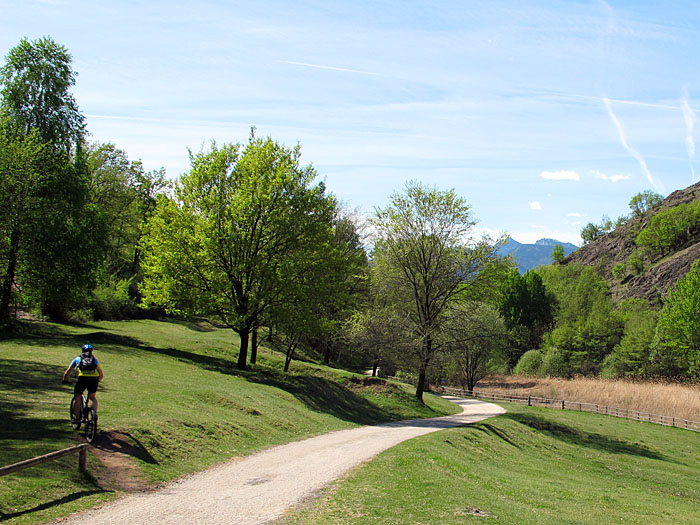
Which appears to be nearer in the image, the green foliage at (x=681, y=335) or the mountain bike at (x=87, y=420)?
the mountain bike at (x=87, y=420)

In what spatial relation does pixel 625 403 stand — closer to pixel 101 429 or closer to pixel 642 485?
pixel 642 485

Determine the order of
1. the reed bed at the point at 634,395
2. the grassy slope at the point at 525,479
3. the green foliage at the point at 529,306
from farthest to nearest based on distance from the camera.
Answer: the green foliage at the point at 529,306 → the reed bed at the point at 634,395 → the grassy slope at the point at 525,479

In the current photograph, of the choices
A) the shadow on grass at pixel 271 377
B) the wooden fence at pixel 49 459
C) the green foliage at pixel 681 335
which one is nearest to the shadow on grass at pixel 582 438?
the shadow on grass at pixel 271 377

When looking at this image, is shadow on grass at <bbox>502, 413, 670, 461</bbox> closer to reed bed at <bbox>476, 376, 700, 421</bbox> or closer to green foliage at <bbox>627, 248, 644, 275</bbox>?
reed bed at <bbox>476, 376, 700, 421</bbox>

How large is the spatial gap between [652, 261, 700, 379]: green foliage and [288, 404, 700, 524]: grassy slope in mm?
44245

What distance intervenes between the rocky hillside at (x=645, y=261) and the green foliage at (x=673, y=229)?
320 centimetres

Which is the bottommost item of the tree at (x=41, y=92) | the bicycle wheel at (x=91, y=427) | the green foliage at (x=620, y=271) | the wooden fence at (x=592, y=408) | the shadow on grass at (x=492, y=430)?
the wooden fence at (x=592, y=408)

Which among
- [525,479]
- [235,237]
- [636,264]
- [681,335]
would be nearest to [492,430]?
[525,479]

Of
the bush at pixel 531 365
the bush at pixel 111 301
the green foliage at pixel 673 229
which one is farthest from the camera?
the green foliage at pixel 673 229

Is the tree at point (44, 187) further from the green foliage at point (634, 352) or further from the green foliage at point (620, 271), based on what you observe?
the green foliage at point (620, 271)

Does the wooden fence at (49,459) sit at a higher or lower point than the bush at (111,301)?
lower

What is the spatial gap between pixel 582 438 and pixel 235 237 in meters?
26.8

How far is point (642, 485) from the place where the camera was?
24531mm

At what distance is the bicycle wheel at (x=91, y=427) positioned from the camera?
43.0ft
